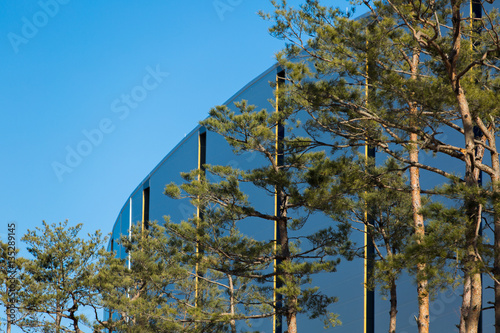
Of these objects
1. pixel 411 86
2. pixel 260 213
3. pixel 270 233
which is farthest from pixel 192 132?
pixel 411 86

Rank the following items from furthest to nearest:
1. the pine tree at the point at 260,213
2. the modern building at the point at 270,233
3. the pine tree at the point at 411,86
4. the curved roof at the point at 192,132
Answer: the curved roof at the point at 192,132 → the modern building at the point at 270,233 → the pine tree at the point at 260,213 → the pine tree at the point at 411,86

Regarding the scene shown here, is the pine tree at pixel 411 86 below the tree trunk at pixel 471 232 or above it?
above

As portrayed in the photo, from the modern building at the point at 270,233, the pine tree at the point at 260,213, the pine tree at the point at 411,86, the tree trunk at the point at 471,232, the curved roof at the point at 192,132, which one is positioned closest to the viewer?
the tree trunk at the point at 471,232

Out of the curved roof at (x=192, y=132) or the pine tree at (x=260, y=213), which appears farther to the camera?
the curved roof at (x=192, y=132)

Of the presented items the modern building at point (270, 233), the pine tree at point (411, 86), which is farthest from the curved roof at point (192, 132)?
the pine tree at point (411, 86)

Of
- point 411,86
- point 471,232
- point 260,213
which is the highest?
point 411,86

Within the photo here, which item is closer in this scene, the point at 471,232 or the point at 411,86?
the point at 471,232

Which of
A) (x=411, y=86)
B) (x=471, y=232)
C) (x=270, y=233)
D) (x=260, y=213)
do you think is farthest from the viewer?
(x=270, y=233)

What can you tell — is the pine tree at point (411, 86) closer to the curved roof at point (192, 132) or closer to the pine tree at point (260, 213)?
the pine tree at point (260, 213)

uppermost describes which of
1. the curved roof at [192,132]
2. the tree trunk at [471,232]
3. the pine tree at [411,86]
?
the curved roof at [192,132]

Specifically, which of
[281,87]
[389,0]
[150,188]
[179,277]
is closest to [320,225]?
[179,277]

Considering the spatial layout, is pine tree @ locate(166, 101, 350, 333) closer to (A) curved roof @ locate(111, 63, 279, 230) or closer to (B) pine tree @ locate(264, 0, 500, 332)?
(B) pine tree @ locate(264, 0, 500, 332)

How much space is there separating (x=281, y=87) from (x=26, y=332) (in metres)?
13.3

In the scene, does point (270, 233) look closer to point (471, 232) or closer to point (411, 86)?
point (411, 86)
